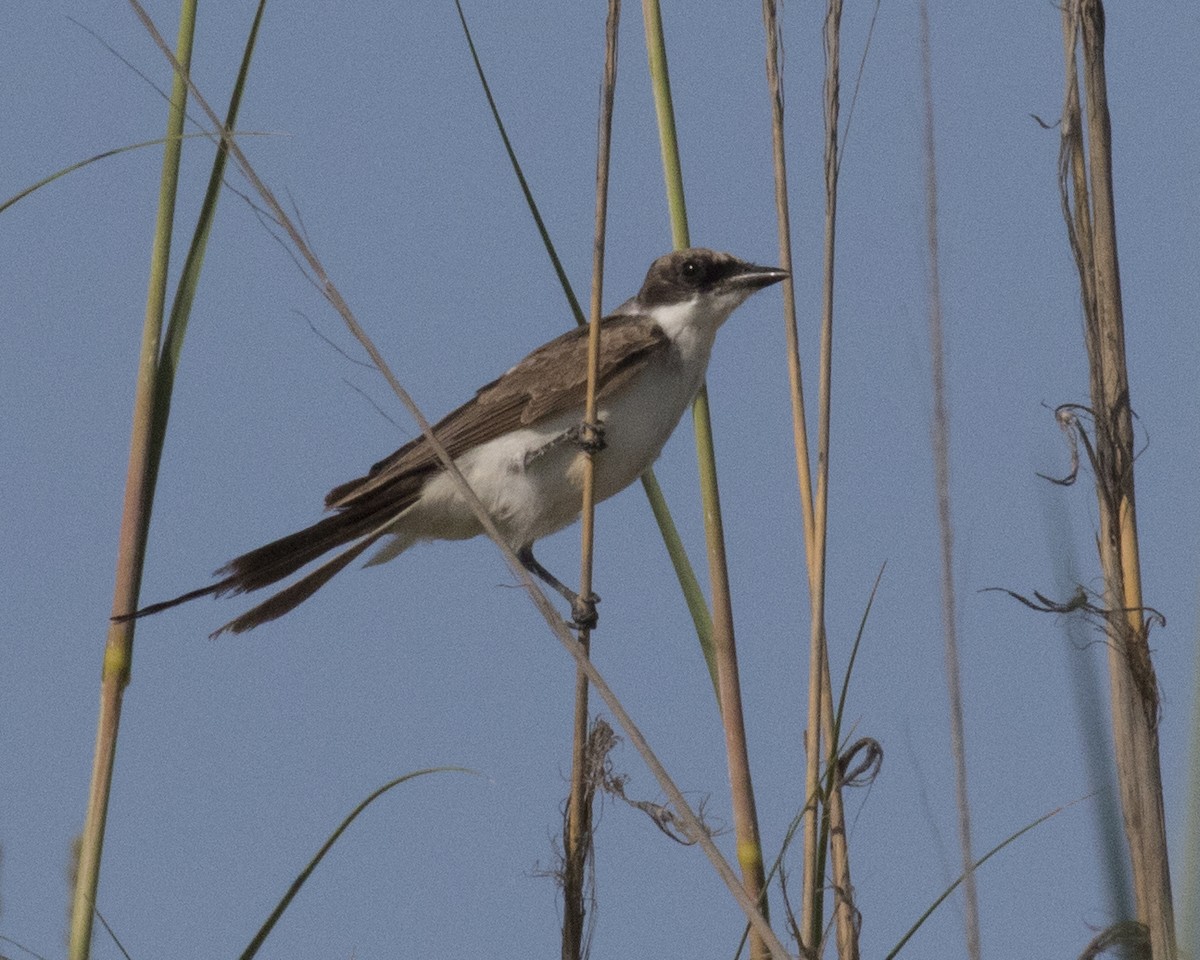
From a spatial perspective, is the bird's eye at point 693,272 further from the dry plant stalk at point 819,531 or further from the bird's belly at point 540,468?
the dry plant stalk at point 819,531

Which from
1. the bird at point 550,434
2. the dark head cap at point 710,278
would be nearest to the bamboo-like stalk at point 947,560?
the bird at point 550,434

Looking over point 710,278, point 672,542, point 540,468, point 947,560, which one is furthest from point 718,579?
point 710,278

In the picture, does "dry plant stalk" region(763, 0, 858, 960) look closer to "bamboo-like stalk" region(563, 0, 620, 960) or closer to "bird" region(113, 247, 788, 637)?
"bamboo-like stalk" region(563, 0, 620, 960)

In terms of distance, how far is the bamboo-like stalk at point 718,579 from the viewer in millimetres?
2342

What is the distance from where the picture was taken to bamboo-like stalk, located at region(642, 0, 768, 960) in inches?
92.2

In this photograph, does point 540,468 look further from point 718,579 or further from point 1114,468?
point 1114,468

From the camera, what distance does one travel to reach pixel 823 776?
7.26 ft

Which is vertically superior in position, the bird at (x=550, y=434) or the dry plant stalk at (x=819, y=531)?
the bird at (x=550, y=434)

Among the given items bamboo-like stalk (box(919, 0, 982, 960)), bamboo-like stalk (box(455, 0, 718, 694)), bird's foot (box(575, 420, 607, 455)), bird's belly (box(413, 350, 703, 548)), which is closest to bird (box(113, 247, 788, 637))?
bird's belly (box(413, 350, 703, 548))

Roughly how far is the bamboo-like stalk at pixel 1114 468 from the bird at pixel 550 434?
5.72 feet

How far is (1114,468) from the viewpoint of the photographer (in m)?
2.14

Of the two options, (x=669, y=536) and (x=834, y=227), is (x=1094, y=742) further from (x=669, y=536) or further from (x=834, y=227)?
(x=669, y=536)

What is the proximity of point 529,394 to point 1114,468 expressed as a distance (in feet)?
7.69

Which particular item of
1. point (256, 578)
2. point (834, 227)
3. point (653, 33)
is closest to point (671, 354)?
point (256, 578)
